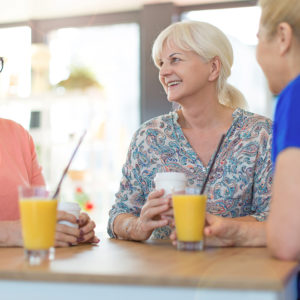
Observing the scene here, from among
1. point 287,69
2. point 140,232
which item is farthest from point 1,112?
point 287,69

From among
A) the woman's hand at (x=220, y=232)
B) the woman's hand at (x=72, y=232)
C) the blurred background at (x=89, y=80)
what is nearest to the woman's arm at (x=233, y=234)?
the woman's hand at (x=220, y=232)

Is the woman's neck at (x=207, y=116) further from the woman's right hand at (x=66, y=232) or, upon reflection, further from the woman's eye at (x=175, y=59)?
the woman's right hand at (x=66, y=232)

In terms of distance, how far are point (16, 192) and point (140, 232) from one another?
1.82 ft

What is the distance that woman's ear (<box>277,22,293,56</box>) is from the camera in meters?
1.17

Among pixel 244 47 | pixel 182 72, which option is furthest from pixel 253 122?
pixel 244 47

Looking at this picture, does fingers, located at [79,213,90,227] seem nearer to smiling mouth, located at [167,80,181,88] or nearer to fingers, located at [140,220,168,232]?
fingers, located at [140,220,168,232]

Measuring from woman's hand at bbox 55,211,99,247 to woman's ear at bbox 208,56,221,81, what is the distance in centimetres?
81

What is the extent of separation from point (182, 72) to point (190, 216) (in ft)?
2.64

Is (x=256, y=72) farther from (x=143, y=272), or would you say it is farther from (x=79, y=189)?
(x=143, y=272)

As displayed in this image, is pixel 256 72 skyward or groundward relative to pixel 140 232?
skyward

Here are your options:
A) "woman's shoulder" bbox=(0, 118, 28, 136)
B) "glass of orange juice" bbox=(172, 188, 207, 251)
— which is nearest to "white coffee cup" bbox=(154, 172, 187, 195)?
"glass of orange juice" bbox=(172, 188, 207, 251)

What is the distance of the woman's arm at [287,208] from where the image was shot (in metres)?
1.01

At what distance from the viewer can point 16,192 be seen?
1.79 metres

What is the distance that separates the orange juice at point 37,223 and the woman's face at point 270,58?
614 mm
